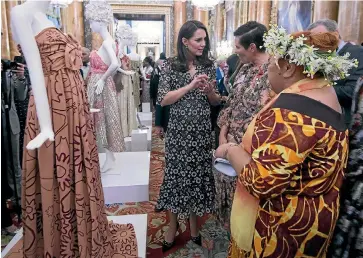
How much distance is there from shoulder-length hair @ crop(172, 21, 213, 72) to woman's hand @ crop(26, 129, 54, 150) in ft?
3.38

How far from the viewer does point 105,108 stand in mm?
3602

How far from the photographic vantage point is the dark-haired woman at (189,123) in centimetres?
226

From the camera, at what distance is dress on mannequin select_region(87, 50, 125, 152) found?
357 cm

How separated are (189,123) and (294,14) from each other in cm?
625

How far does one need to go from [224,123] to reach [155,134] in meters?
5.33

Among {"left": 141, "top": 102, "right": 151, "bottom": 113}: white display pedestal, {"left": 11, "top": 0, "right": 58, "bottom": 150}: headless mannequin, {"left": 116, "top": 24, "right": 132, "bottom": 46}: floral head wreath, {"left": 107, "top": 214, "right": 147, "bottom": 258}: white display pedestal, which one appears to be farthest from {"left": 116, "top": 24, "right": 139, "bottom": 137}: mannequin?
{"left": 141, "top": 102, "right": 151, "bottom": 113}: white display pedestal

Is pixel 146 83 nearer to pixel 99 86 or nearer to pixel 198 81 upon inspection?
pixel 99 86

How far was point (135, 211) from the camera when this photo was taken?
134 inches

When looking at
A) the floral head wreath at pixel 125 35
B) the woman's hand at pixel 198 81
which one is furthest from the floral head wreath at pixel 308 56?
the floral head wreath at pixel 125 35

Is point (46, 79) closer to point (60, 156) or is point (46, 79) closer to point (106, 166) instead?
point (60, 156)

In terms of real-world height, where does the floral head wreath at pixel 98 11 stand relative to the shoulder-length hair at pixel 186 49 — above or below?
above

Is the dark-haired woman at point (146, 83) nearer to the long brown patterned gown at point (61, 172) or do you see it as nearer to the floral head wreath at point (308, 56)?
the long brown patterned gown at point (61, 172)

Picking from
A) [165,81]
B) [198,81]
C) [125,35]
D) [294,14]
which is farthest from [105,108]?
[294,14]

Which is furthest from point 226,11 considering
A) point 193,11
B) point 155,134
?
point 155,134
